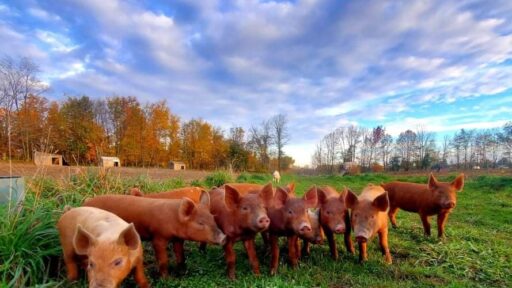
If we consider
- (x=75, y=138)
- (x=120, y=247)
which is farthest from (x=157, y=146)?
(x=120, y=247)

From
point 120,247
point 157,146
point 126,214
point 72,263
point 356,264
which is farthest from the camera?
point 157,146

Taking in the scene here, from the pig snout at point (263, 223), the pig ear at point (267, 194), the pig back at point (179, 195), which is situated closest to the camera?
the pig snout at point (263, 223)

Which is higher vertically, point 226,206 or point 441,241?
point 226,206

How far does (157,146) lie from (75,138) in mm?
13150

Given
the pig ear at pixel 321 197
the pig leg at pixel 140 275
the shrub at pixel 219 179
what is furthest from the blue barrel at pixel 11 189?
the shrub at pixel 219 179

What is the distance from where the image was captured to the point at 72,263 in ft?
12.8

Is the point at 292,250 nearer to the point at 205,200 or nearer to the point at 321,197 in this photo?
the point at 321,197

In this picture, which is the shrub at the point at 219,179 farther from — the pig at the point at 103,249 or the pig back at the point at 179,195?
the pig at the point at 103,249

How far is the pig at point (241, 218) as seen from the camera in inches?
164

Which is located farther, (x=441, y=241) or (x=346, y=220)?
(x=441, y=241)

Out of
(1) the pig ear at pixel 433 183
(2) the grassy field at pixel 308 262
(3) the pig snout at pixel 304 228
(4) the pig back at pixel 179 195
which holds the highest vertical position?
(1) the pig ear at pixel 433 183

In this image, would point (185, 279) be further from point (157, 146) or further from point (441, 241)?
point (157, 146)

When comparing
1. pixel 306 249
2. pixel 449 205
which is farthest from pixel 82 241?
pixel 449 205

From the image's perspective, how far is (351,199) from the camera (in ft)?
17.4
